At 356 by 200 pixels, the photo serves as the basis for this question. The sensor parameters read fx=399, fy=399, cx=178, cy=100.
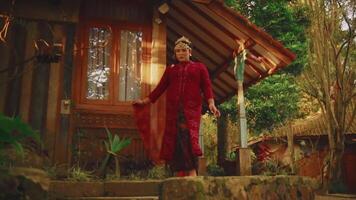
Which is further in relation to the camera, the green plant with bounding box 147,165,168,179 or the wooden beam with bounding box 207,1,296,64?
the wooden beam with bounding box 207,1,296,64

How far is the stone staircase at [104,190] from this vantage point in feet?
17.1

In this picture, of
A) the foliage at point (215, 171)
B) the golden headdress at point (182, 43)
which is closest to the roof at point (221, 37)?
the golden headdress at point (182, 43)

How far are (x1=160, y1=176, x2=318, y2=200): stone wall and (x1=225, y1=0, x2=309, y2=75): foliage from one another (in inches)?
420

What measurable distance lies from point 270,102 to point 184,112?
10.0 m

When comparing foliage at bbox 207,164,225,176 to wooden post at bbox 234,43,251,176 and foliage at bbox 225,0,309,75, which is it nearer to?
foliage at bbox 225,0,309,75

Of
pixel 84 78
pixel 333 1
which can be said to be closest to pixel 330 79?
pixel 333 1

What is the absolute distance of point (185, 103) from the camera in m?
5.30

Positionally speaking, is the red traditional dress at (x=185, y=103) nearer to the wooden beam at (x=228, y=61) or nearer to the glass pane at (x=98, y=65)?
the glass pane at (x=98, y=65)

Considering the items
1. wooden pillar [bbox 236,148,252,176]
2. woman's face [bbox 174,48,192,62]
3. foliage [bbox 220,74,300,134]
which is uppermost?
foliage [bbox 220,74,300,134]

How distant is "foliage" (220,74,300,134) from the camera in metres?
14.7

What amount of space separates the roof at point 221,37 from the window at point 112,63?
1.18m

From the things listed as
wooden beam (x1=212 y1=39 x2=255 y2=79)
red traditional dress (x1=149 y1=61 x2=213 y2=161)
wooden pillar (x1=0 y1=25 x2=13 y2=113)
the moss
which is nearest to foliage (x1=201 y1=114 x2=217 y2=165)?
wooden beam (x1=212 y1=39 x2=255 y2=79)

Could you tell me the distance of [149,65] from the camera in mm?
7902

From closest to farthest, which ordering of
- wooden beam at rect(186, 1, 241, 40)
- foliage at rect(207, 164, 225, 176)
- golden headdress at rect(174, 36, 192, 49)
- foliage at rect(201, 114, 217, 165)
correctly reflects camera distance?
golden headdress at rect(174, 36, 192, 49)
wooden beam at rect(186, 1, 241, 40)
foliage at rect(207, 164, 225, 176)
foliage at rect(201, 114, 217, 165)
